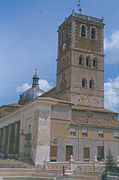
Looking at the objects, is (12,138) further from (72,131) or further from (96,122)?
(96,122)

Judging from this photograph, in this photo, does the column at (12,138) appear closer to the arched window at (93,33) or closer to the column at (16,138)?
the column at (16,138)

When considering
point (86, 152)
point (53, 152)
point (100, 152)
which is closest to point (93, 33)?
point (100, 152)

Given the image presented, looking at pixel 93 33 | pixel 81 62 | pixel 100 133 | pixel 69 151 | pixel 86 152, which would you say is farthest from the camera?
pixel 93 33

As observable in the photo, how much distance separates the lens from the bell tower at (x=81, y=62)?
164 feet

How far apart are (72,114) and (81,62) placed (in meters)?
13.0

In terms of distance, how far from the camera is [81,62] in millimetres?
51875

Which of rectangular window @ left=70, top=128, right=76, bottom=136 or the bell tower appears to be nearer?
rectangular window @ left=70, top=128, right=76, bottom=136

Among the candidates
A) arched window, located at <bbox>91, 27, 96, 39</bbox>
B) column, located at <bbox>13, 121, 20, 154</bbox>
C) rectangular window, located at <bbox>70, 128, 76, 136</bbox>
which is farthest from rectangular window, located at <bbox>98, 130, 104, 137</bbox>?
arched window, located at <bbox>91, 27, 96, 39</bbox>

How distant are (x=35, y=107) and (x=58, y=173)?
12.6m

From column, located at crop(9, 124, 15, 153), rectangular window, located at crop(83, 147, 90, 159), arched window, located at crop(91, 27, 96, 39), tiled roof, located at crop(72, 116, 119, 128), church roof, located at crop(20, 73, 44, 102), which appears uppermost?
arched window, located at crop(91, 27, 96, 39)

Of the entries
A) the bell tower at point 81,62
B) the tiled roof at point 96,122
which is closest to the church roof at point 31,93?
the bell tower at point 81,62

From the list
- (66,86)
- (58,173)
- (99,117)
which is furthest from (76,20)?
(58,173)

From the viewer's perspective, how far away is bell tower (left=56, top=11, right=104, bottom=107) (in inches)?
1965

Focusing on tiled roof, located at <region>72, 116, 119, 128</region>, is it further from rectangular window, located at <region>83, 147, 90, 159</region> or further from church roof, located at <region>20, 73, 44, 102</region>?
church roof, located at <region>20, 73, 44, 102</region>
